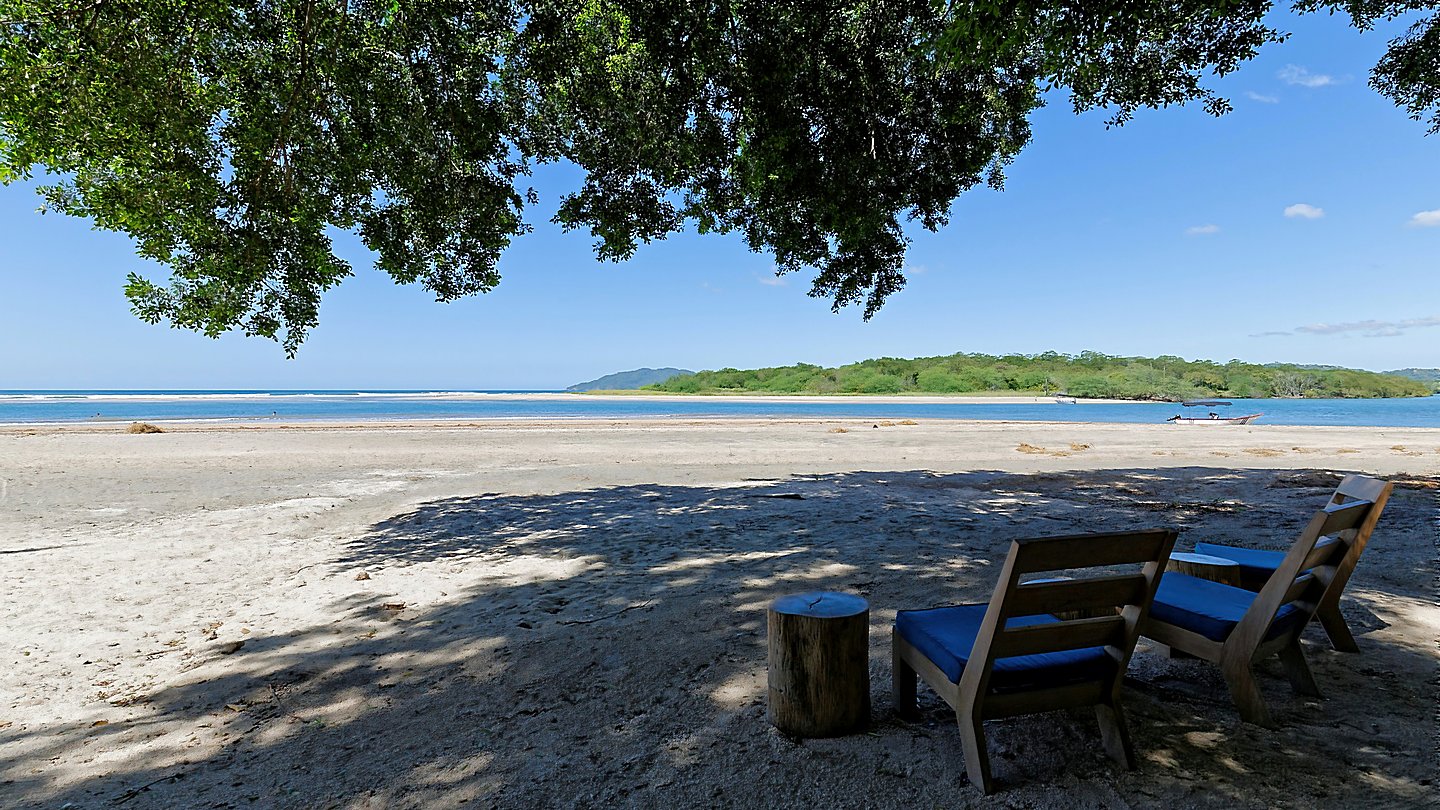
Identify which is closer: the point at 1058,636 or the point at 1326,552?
the point at 1058,636

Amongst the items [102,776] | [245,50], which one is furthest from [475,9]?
[102,776]

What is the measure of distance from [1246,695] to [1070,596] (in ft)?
4.43

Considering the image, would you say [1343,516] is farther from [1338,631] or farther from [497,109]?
[497,109]

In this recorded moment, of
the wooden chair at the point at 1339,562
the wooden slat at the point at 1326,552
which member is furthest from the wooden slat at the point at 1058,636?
the wooden chair at the point at 1339,562

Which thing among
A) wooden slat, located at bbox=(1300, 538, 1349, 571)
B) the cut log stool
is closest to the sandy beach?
the cut log stool

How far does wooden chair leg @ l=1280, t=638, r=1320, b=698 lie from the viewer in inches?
124

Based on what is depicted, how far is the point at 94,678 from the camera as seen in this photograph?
3787 mm

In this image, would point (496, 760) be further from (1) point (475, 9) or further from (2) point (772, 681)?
(1) point (475, 9)

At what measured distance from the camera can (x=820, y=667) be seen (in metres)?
2.84

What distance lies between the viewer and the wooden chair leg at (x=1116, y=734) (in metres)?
2.61

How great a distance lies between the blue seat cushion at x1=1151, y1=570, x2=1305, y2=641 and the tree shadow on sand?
0.47 metres

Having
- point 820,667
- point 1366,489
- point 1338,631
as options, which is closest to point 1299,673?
point 1338,631

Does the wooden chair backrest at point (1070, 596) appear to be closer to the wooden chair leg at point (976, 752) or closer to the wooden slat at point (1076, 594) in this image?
the wooden slat at point (1076, 594)

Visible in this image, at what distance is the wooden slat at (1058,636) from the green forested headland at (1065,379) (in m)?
108
